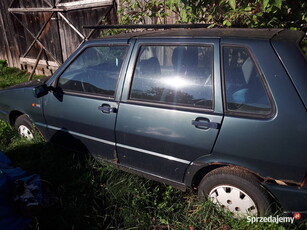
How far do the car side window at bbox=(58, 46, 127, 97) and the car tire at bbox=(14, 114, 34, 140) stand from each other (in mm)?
926

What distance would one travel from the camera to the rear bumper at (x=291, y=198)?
6.91 feet

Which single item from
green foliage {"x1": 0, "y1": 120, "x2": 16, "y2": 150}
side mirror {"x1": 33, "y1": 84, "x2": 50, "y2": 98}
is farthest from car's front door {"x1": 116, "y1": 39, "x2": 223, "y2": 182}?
green foliage {"x1": 0, "y1": 120, "x2": 16, "y2": 150}

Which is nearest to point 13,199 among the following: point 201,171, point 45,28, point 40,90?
point 40,90

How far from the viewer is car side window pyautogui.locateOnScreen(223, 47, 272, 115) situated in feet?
7.12

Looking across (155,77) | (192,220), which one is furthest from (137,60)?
(192,220)

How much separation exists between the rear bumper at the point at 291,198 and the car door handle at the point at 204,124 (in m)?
0.62

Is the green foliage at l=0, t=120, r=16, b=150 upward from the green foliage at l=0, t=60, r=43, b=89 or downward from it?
upward

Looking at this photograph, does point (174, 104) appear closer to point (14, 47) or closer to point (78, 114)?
point (78, 114)

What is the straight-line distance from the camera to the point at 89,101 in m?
3.04

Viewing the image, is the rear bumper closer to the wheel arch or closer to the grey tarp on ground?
the wheel arch

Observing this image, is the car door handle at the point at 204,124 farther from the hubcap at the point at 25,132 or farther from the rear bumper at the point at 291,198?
the hubcap at the point at 25,132

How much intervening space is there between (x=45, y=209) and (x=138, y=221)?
0.92 meters

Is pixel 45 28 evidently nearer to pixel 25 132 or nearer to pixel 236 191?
pixel 25 132

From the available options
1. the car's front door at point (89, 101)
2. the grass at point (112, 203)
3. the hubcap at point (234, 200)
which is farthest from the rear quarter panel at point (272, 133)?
the car's front door at point (89, 101)
